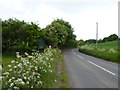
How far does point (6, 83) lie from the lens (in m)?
5.75

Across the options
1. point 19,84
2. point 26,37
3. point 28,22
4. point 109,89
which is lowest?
point 109,89

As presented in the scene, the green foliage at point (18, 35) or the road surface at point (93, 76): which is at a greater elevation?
the green foliage at point (18, 35)

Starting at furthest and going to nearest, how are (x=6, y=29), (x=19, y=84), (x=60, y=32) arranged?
(x=60, y=32)
(x=6, y=29)
(x=19, y=84)

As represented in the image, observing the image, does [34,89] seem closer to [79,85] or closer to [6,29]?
[79,85]

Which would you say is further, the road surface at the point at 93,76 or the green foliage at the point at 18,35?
the green foliage at the point at 18,35

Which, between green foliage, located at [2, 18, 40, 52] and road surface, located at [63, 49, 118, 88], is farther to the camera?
green foliage, located at [2, 18, 40, 52]

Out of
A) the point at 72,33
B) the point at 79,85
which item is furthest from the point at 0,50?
the point at 72,33

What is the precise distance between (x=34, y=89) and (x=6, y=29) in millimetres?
20173

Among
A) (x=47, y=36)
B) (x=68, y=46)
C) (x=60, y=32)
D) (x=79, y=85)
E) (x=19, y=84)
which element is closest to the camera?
(x=19, y=84)

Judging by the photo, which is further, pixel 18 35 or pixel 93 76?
pixel 18 35

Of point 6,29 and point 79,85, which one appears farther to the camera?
point 6,29

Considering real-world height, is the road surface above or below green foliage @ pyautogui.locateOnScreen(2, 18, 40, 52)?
below

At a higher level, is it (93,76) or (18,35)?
(18,35)

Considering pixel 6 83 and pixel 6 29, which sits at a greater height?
pixel 6 29
